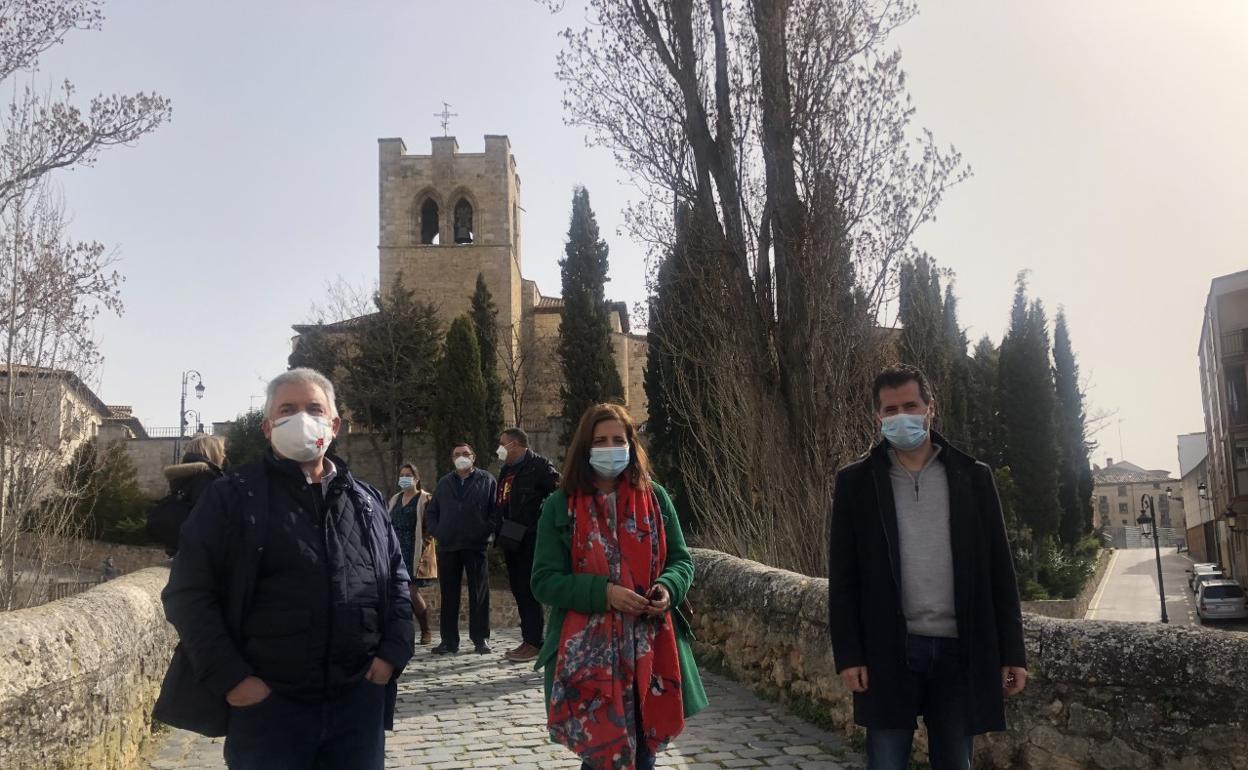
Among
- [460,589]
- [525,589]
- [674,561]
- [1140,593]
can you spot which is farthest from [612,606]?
[1140,593]

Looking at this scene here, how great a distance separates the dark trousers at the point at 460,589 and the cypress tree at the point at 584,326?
100 feet

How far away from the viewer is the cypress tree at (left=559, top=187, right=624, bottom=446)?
4216cm

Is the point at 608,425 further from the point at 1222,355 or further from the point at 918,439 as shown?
the point at 1222,355

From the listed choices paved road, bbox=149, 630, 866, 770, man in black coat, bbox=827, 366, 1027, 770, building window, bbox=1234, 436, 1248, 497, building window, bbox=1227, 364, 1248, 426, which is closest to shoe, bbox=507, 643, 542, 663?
paved road, bbox=149, 630, 866, 770

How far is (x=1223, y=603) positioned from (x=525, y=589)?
3096cm

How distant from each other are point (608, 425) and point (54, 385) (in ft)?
47.2

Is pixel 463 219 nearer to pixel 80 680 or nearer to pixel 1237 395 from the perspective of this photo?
pixel 1237 395

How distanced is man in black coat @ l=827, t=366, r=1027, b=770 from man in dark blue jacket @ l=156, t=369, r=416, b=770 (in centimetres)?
153

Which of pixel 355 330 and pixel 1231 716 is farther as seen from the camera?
pixel 355 330

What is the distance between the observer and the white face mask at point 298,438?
329cm

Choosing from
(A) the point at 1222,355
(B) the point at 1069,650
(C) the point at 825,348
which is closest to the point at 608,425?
(B) the point at 1069,650

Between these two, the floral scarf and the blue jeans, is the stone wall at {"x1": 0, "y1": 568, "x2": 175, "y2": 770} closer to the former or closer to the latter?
the floral scarf

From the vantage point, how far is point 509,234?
5166 centimetres

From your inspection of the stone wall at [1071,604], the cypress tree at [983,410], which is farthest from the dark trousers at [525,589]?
the cypress tree at [983,410]
